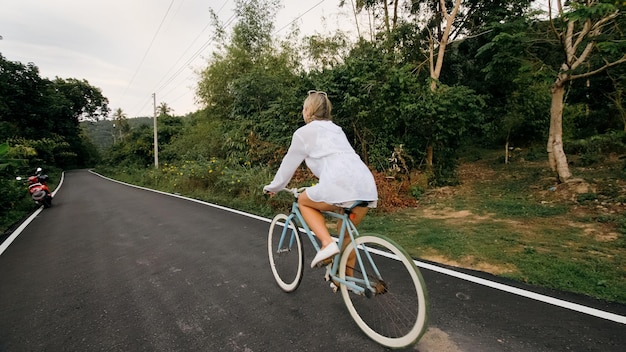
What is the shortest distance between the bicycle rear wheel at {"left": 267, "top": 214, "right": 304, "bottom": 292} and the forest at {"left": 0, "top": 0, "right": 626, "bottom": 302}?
4383 millimetres

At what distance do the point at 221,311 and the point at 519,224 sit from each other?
Answer: 573cm

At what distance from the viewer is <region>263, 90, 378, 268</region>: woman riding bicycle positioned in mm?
2371

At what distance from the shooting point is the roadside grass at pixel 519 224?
11.8 feet

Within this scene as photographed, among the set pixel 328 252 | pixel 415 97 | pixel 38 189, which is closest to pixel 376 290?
pixel 328 252

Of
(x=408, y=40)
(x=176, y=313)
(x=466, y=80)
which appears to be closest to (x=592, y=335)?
(x=176, y=313)

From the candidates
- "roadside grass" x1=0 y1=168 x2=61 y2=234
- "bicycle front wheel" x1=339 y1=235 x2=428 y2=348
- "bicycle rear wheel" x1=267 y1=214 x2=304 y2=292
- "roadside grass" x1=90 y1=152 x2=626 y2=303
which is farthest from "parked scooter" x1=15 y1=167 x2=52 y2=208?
"bicycle front wheel" x1=339 y1=235 x2=428 y2=348

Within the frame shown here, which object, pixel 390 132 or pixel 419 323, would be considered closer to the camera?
pixel 419 323

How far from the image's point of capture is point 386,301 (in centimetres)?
246

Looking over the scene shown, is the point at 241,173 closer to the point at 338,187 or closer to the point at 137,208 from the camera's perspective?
the point at 137,208

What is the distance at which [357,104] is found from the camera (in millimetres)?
9469

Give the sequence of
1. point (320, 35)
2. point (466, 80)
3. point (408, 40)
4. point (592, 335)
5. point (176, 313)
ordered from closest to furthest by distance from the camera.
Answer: point (592, 335) < point (176, 313) < point (408, 40) < point (320, 35) < point (466, 80)

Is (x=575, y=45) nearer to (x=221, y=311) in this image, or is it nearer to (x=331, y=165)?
(x=331, y=165)

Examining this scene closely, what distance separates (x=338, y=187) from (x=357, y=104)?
24.9 ft

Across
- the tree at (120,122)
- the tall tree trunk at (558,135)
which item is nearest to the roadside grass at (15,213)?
the tall tree trunk at (558,135)
